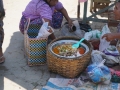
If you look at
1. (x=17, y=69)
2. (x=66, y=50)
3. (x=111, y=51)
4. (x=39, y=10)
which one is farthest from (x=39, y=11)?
(x=111, y=51)

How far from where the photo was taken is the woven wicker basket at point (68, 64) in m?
2.53

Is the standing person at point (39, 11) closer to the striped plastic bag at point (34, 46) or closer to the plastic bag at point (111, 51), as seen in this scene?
the striped plastic bag at point (34, 46)

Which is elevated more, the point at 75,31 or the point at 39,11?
the point at 39,11

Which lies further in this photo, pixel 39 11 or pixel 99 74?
pixel 39 11

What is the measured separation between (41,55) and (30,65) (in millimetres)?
194

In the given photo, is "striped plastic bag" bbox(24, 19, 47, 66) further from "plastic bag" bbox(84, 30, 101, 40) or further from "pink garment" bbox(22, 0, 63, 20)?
"plastic bag" bbox(84, 30, 101, 40)

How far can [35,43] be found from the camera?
2.72 metres

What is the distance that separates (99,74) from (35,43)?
2.72 ft

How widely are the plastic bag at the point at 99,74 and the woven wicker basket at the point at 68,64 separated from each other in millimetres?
129

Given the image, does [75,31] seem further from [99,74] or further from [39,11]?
[99,74]

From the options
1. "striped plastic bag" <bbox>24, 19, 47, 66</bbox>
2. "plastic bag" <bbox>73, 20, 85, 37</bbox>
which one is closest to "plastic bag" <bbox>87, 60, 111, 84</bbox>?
"striped plastic bag" <bbox>24, 19, 47, 66</bbox>

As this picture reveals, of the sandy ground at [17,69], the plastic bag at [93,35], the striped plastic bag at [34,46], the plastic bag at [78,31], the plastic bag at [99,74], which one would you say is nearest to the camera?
the plastic bag at [99,74]

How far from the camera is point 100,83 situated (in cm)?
256

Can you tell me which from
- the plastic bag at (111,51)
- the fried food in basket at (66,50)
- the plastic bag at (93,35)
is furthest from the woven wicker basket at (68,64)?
the plastic bag at (93,35)
